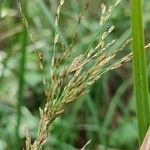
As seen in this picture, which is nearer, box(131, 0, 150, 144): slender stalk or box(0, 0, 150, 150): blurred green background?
box(131, 0, 150, 144): slender stalk

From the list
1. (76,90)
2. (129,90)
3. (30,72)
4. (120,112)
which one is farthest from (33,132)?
(76,90)

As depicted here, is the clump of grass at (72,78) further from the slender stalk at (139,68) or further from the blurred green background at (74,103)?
the blurred green background at (74,103)

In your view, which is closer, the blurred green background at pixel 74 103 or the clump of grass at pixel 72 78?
the clump of grass at pixel 72 78

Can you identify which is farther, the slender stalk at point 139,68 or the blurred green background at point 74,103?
the blurred green background at point 74,103

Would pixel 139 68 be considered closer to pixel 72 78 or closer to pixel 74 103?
pixel 72 78

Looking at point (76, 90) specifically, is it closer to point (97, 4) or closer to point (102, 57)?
point (102, 57)

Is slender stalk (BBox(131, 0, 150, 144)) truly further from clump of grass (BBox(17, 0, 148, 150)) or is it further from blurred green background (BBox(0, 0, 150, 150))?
blurred green background (BBox(0, 0, 150, 150))

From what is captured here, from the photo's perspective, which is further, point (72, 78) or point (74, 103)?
point (74, 103)

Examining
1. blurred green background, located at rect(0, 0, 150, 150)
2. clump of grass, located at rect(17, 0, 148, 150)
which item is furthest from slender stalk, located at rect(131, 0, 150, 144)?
blurred green background, located at rect(0, 0, 150, 150)

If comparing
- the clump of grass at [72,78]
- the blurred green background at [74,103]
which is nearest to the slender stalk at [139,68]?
the clump of grass at [72,78]

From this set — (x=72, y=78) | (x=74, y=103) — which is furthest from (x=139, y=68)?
(x=74, y=103)
